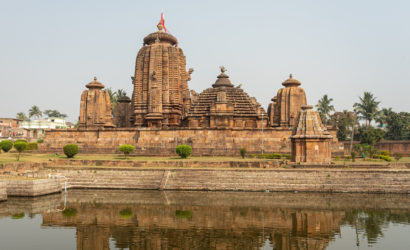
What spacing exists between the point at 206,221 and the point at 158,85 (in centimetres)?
2166

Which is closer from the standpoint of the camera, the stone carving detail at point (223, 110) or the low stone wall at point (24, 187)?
the low stone wall at point (24, 187)

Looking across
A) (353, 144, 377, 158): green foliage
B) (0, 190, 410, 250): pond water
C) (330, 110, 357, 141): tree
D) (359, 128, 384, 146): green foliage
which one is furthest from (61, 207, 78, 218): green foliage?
(330, 110, 357, 141): tree

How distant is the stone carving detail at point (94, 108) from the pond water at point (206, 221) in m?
16.8

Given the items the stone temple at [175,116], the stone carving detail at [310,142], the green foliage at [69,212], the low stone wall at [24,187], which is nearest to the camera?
the green foliage at [69,212]

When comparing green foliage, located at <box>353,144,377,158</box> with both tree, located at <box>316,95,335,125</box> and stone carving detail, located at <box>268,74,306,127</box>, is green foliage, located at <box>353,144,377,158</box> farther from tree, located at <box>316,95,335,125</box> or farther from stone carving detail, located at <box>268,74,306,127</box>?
tree, located at <box>316,95,335,125</box>

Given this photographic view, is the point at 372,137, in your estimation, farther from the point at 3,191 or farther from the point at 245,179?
the point at 3,191

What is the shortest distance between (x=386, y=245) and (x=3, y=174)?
19.8 metres

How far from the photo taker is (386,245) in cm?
1141

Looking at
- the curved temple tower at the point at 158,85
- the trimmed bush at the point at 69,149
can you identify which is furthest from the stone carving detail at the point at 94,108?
the trimmed bush at the point at 69,149

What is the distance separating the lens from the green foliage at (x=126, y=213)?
49.5ft

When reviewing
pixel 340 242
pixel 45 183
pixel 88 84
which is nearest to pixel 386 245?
pixel 340 242

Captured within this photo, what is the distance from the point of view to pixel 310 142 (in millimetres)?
23656

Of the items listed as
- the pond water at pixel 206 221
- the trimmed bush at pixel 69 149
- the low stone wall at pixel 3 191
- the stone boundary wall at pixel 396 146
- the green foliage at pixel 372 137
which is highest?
the green foliage at pixel 372 137

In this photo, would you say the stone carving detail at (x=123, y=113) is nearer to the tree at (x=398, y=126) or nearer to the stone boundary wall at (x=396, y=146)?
the stone boundary wall at (x=396, y=146)
